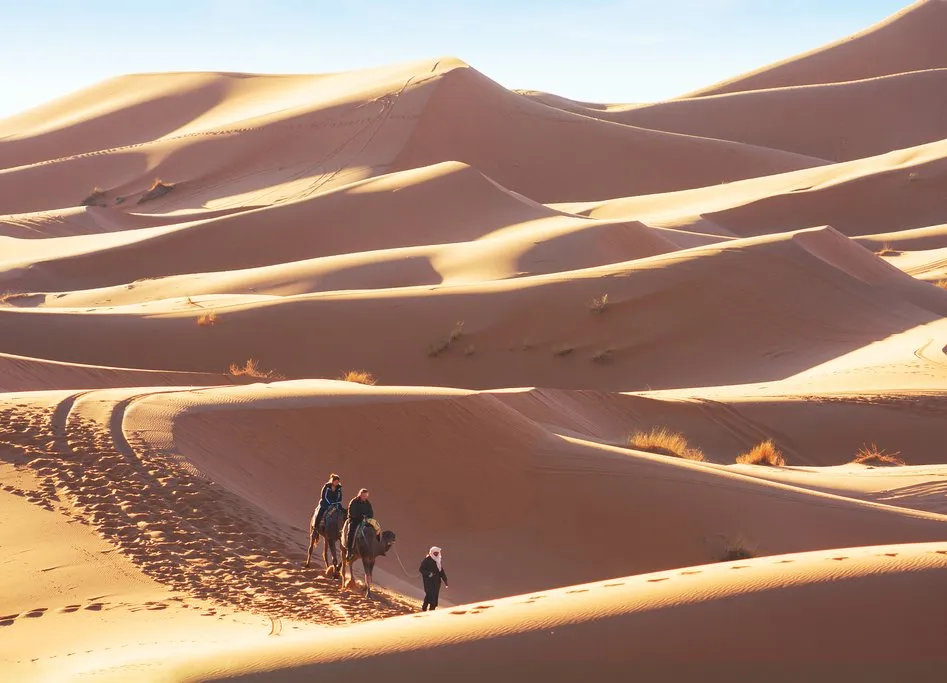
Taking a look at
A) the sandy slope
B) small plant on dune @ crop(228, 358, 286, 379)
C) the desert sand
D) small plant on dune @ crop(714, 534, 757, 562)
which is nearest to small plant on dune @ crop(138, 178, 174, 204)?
the desert sand

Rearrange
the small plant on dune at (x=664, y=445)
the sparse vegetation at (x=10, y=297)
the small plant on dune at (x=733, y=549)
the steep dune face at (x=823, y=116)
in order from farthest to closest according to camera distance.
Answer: the steep dune face at (x=823, y=116), the sparse vegetation at (x=10, y=297), the small plant on dune at (x=664, y=445), the small plant on dune at (x=733, y=549)

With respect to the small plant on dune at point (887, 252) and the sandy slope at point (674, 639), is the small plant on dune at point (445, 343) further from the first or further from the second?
the small plant on dune at point (887, 252)

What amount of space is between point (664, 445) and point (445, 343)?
23.0ft

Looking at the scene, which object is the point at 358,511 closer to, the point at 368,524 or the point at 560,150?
the point at 368,524

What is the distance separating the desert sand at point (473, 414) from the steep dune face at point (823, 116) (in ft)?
48.3

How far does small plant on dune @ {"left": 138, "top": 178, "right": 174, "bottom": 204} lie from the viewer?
45375 mm

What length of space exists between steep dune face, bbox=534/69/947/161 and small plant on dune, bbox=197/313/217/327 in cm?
4409

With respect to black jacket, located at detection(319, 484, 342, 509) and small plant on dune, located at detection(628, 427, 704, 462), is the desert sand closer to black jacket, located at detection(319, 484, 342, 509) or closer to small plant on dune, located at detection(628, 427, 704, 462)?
small plant on dune, located at detection(628, 427, 704, 462)

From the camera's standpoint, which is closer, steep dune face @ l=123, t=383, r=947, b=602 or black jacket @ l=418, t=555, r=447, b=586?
black jacket @ l=418, t=555, r=447, b=586

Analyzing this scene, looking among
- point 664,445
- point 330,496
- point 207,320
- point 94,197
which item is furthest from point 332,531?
point 94,197

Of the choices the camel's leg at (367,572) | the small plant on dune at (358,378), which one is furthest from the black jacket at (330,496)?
the small plant on dune at (358,378)

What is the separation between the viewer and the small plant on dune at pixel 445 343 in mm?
20469

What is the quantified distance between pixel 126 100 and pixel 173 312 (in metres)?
50.2

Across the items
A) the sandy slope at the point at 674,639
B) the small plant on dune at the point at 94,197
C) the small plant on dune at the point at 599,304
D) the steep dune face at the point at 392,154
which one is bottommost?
the sandy slope at the point at 674,639
